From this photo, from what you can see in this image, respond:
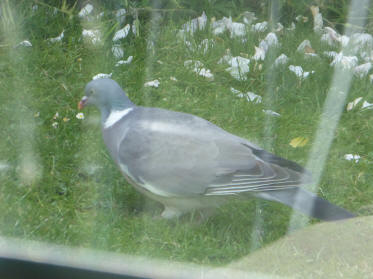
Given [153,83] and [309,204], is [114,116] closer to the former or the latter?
[153,83]

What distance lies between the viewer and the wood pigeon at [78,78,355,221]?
114 centimetres

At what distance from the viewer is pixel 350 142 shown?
1328mm

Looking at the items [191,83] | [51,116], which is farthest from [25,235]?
[191,83]

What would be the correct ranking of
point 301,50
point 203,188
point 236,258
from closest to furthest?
1. point 236,258
2. point 203,188
3. point 301,50

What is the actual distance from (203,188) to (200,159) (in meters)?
0.06

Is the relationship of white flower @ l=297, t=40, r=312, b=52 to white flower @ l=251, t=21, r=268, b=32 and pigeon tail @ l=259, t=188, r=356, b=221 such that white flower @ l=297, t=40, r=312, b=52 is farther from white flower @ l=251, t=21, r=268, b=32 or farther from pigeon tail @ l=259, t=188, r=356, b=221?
pigeon tail @ l=259, t=188, r=356, b=221

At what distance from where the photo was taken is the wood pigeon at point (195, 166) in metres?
1.14

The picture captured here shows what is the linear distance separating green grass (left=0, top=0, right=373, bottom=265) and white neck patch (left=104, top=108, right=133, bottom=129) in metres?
0.12

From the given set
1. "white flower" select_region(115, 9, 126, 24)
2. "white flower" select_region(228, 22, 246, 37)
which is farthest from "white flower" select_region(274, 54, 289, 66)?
"white flower" select_region(115, 9, 126, 24)

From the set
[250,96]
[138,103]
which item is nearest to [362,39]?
[250,96]

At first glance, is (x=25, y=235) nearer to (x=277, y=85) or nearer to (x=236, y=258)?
(x=236, y=258)

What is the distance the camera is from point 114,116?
50.0 inches

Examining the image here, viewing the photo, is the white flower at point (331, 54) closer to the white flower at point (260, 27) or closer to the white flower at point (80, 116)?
→ the white flower at point (260, 27)

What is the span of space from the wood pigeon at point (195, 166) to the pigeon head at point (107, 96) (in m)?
0.05
